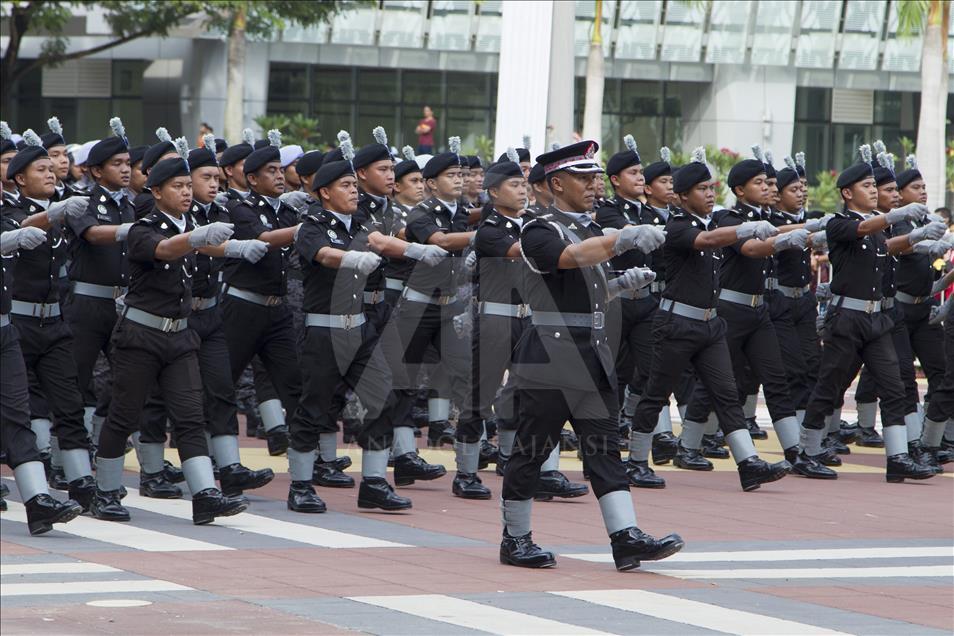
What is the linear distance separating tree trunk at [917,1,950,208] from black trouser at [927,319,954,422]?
1969 centimetres

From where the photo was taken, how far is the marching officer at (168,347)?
32.9 feet

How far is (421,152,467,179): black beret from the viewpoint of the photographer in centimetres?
1270

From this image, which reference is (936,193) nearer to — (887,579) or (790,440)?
(790,440)

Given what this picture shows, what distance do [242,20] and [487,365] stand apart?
82.4 feet

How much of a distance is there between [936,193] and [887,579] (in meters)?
25.9

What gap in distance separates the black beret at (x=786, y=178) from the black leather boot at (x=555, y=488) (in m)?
3.66

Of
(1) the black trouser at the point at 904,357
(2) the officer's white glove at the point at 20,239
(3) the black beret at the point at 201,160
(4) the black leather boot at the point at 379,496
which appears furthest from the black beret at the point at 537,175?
(2) the officer's white glove at the point at 20,239

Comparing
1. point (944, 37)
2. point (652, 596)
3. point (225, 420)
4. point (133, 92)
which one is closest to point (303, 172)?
point (225, 420)

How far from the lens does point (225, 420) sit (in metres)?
11.0

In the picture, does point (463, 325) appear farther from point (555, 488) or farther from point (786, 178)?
point (786, 178)

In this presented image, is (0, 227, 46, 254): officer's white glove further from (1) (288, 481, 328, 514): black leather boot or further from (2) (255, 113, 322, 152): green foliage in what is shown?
(2) (255, 113, 322, 152): green foliage

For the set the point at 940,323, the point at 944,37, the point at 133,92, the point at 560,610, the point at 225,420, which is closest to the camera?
the point at 560,610

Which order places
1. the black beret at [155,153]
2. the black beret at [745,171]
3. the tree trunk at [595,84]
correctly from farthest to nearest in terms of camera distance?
the tree trunk at [595,84] < the black beret at [745,171] < the black beret at [155,153]

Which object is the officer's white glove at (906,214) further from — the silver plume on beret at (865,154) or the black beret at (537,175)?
the black beret at (537,175)
